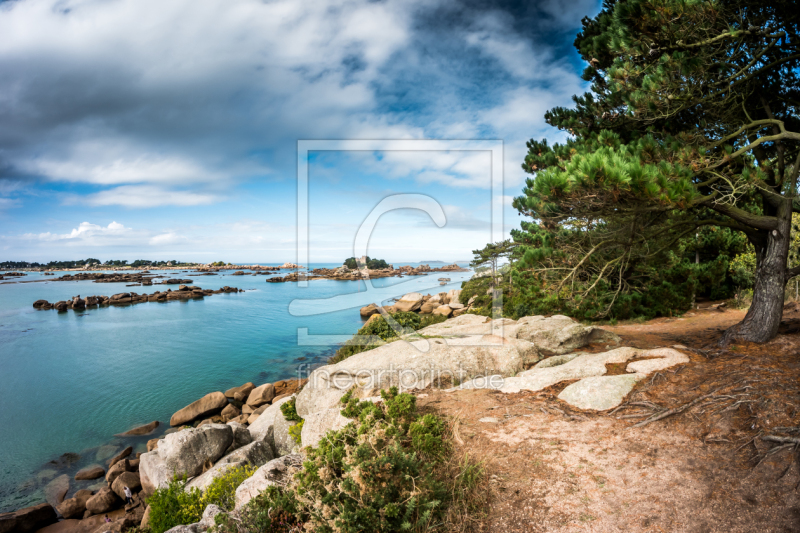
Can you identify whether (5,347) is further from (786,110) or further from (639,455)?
(786,110)

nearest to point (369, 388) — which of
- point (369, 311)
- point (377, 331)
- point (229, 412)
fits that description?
point (377, 331)

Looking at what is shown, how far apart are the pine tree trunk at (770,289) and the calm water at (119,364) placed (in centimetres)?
688

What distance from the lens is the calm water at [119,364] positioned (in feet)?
38.5

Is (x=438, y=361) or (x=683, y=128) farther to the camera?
(x=438, y=361)

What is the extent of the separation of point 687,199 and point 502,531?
5.20 meters

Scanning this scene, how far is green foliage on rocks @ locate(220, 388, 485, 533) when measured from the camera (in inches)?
118

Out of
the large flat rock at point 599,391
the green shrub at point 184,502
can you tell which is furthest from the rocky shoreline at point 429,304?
the green shrub at point 184,502

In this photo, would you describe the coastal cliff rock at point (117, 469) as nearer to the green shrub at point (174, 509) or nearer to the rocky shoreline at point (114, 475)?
the rocky shoreline at point (114, 475)

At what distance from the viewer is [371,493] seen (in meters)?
3.17

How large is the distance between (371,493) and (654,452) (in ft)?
10.6

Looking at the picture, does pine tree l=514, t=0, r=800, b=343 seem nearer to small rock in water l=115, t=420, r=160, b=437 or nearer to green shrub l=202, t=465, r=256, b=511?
green shrub l=202, t=465, r=256, b=511

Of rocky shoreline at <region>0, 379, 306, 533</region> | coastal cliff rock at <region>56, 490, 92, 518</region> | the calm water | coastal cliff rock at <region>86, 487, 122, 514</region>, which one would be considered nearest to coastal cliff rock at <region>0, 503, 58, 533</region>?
rocky shoreline at <region>0, 379, 306, 533</region>

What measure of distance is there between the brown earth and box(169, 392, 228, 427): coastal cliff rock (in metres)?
11.0

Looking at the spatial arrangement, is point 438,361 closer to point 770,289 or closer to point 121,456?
Answer: point 770,289
